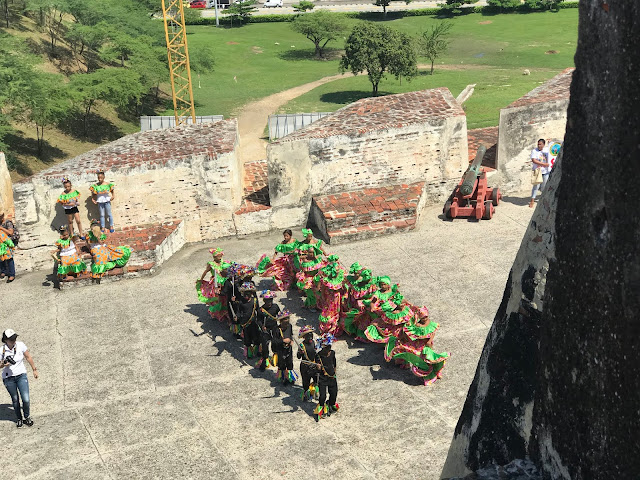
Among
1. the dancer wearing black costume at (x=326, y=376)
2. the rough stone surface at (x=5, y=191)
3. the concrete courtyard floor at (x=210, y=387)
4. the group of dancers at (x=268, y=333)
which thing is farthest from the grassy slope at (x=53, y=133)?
the dancer wearing black costume at (x=326, y=376)

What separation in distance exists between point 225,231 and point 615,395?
14.0 metres

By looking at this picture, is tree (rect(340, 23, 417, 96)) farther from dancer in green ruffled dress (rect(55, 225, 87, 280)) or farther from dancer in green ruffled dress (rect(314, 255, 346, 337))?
dancer in green ruffled dress (rect(314, 255, 346, 337))

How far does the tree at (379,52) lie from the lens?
3741 cm

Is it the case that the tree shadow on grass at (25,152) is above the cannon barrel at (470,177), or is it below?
below

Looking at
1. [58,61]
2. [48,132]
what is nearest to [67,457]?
[48,132]

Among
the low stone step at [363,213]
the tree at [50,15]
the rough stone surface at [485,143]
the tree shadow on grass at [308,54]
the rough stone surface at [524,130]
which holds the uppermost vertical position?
the tree at [50,15]

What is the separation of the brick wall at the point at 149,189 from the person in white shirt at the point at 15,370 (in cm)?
580

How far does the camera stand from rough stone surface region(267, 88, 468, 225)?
18.0m

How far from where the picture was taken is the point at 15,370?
11.3m

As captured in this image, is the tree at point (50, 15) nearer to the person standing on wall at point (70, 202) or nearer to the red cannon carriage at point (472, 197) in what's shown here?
the person standing on wall at point (70, 202)

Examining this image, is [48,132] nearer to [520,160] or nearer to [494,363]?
[520,160]

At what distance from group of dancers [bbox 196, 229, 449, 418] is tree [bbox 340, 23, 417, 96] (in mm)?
24049

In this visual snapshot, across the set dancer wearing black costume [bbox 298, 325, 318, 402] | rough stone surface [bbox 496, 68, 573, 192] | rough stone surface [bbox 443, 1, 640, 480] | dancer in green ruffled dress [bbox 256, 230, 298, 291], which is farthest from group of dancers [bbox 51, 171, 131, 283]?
rough stone surface [bbox 443, 1, 640, 480]

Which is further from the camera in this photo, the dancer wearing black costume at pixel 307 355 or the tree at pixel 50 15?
the tree at pixel 50 15
